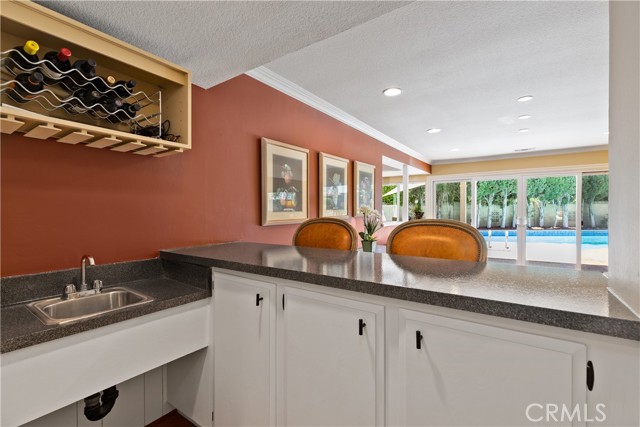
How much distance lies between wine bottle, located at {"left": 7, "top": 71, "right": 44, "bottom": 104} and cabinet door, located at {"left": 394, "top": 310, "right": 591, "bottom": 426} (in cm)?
158


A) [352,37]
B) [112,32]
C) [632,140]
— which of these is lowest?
[632,140]

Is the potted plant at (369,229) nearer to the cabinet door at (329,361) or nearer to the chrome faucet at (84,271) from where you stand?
the cabinet door at (329,361)

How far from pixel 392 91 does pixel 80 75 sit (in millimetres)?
2380

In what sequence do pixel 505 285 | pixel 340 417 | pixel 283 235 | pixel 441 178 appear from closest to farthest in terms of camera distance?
pixel 505 285, pixel 340 417, pixel 283 235, pixel 441 178

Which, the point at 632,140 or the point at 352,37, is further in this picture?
the point at 352,37

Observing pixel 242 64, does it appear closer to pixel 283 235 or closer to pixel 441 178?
pixel 283 235

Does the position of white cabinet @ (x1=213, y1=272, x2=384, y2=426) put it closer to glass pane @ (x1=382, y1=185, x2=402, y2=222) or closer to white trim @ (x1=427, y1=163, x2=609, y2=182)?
glass pane @ (x1=382, y1=185, x2=402, y2=222)

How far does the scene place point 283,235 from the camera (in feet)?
8.99

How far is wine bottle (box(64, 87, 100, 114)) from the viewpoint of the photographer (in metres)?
1.29

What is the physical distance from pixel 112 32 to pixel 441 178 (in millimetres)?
7010

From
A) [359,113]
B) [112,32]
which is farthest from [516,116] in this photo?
[112,32]

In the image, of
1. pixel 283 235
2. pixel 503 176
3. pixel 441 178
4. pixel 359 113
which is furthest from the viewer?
pixel 441 178

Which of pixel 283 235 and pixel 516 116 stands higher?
pixel 516 116

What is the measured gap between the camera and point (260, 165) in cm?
245
